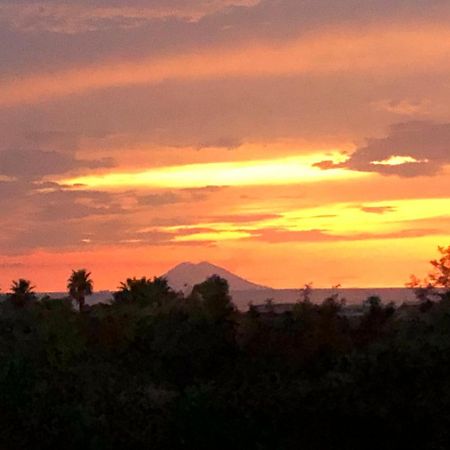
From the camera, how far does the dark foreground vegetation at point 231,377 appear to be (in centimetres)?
2206

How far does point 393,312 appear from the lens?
2566 cm

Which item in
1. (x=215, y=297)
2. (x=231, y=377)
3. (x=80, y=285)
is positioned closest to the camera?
(x=231, y=377)

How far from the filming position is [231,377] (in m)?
24.5

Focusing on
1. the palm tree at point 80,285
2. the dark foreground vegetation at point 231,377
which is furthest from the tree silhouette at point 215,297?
the palm tree at point 80,285

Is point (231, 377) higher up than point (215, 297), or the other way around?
point (215, 297)

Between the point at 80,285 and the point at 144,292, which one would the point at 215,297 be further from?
the point at 80,285

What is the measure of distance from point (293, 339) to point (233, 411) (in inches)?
111

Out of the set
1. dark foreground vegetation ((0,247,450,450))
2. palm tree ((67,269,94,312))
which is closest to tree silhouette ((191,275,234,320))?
dark foreground vegetation ((0,247,450,450))

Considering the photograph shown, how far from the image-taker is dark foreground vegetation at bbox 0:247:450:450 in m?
22.1

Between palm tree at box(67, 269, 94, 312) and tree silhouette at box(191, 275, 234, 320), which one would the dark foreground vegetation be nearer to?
tree silhouette at box(191, 275, 234, 320)

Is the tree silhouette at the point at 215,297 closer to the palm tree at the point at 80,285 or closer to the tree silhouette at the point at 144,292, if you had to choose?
the tree silhouette at the point at 144,292

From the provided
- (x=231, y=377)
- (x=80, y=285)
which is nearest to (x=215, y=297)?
(x=231, y=377)

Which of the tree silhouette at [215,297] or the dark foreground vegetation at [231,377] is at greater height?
the tree silhouette at [215,297]

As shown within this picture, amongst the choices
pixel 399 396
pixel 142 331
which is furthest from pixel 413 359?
pixel 142 331
